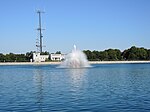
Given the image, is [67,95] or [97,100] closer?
[97,100]

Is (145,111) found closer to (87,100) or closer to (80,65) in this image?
(87,100)

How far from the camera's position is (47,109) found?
26.9 m

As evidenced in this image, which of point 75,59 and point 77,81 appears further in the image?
point 75,59

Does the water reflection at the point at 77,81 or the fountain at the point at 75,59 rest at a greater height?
the fountain at the point at 75,59

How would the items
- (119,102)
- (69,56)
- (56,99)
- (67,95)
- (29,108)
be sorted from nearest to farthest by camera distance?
1. (29,108)
2. (119,102)
3. (56,99)
4. (67,95)
5. (69,56)

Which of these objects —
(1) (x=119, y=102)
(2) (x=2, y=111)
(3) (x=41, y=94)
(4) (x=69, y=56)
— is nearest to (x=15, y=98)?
(3) (x=41, y=94)

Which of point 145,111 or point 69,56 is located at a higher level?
point 69,56

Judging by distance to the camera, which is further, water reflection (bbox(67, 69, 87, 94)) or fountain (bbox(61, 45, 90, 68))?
fountain (bbox(61, 45, 90, 68))

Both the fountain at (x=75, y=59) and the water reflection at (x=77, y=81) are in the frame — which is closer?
the water reflection at (x=77, y=81)

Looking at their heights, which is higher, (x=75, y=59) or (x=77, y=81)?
(x=75, y=59)

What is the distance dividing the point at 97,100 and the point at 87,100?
0.92 m

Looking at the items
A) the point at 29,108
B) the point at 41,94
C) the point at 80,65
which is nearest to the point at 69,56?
the point at 80,65

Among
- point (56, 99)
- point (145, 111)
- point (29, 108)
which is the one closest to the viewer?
point (145, 111)

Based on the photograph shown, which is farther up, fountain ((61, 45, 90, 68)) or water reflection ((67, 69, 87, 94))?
fountain ((61, 45, 90, 68))
